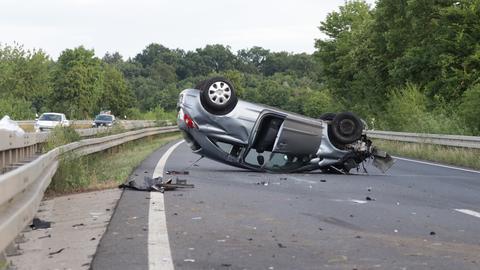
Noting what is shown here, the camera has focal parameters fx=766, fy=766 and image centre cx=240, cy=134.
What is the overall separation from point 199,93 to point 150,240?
7928mm

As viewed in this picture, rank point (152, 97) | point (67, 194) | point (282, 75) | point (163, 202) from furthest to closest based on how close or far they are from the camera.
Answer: point (282, 75), point (152, 97), point (67, 194), point (163, 202)

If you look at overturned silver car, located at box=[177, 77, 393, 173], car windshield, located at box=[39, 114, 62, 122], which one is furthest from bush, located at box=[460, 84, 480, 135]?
car windshield, located at box=[39, 114, 62, 122]

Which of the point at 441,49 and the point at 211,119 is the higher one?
the point at 441,49

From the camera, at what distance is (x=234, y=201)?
9.66 metres

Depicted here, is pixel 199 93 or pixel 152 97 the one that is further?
pixel 152 97

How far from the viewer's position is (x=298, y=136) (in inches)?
560

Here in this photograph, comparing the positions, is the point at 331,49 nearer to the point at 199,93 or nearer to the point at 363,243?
the point at 199,93

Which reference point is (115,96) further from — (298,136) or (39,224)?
(39,224)

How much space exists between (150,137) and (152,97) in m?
109

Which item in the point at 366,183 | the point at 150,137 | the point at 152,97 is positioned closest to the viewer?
the point at 366,183

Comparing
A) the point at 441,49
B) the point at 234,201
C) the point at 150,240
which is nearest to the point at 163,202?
the point at 234,201

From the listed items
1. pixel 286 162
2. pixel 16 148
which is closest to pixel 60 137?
pixel 16 148

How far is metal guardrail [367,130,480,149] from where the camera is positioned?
20819 mm

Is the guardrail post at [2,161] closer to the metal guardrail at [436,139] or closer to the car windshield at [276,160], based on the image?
the car windshield at [276,160]
